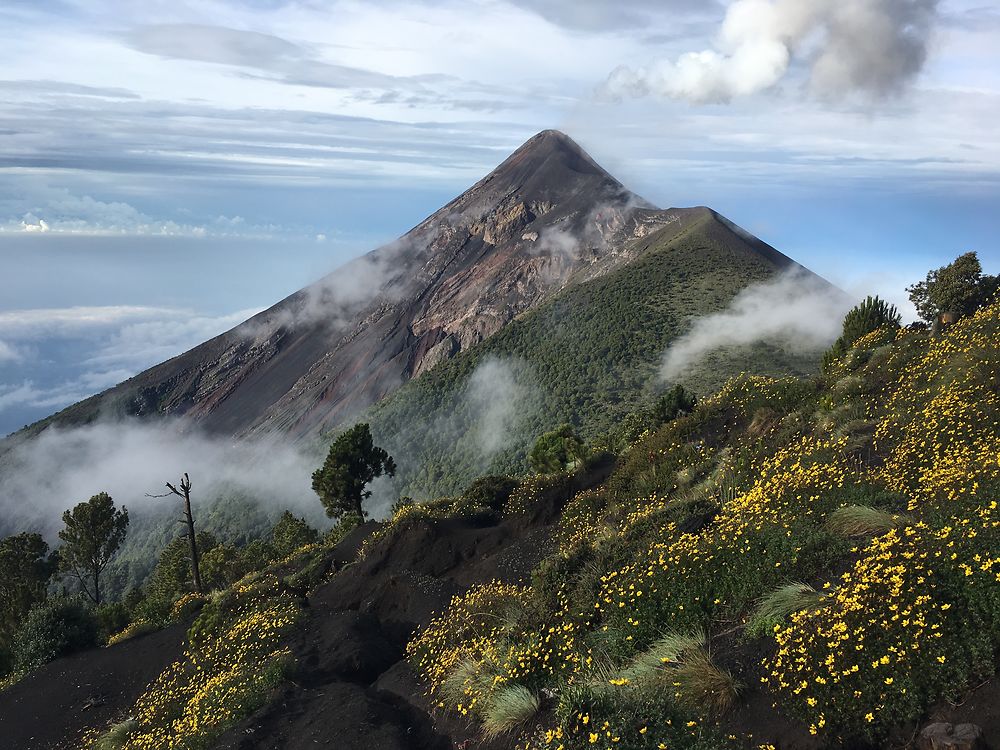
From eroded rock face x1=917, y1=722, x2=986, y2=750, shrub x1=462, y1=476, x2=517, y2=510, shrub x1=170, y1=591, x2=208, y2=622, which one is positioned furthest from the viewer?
shrub x1=462, y1=476, x2=517, y2=510

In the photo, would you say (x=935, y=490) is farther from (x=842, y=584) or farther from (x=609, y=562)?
(x=609, y=562)

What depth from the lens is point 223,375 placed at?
183 meters

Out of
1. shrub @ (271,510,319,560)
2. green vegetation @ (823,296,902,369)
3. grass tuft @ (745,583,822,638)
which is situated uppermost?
green vegetation @ (823,296,902,369)

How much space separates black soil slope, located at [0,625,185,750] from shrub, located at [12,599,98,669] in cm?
83

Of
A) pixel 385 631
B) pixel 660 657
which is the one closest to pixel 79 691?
pixel 385 631

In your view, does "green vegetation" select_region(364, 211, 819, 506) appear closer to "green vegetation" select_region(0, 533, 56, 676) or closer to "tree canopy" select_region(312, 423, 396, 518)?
"tree canopy" select_region(312, 423, 396, 518)

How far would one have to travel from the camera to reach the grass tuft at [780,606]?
7883 millimetres

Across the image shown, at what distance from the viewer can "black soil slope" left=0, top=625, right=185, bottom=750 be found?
1798 centimetres

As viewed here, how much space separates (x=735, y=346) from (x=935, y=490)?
275 feet

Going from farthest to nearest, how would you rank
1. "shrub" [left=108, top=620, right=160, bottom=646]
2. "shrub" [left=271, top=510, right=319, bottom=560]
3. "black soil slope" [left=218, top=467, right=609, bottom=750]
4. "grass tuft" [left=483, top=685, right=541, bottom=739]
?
"shrub" [left=271, top=510, right=319, bottom=560] < "shrub" [left=108, top=620, right=160, bottom=646] < "black soil slope" [left=218, top=467, right=609, bottom=750] < "grass tuft" [left=483, top=685, right=541, bottom=739]

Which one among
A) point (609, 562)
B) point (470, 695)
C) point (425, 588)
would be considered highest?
point (609, 562)

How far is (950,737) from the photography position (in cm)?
583

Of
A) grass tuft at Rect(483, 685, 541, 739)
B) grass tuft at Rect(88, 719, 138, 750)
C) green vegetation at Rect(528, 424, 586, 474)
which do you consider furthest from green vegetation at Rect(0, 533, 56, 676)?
→ grass tuft at Rect(483, 685, 541, 739)

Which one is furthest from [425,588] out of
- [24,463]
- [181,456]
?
[24,463]
